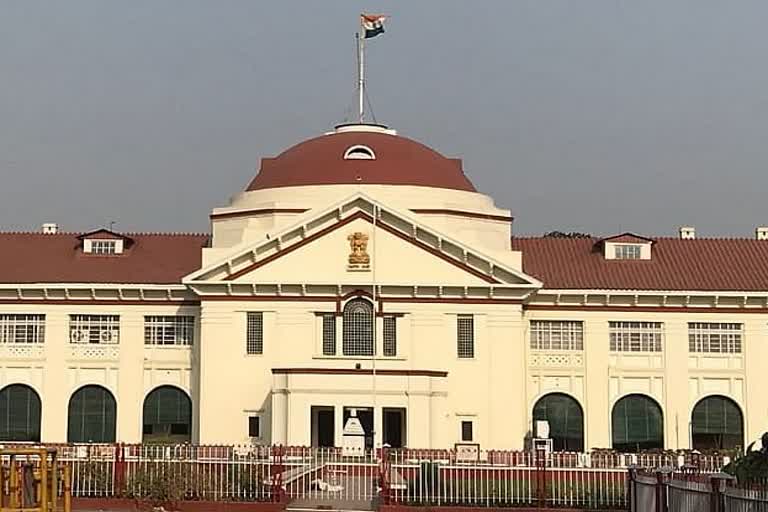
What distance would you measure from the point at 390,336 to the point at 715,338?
12.2m

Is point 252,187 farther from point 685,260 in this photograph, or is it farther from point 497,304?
point 685,260

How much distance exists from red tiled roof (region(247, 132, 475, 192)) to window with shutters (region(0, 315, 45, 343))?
975 centimetres

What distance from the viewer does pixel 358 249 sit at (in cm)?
4938

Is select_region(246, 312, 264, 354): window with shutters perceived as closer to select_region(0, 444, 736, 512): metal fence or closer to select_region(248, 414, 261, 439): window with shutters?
select_region(248, 414, 261, 439): window with shutters

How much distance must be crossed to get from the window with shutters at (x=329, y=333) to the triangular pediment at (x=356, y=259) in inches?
50.5

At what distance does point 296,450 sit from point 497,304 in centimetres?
1752

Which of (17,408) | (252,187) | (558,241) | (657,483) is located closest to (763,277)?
(558,241)

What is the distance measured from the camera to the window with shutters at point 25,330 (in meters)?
51.8

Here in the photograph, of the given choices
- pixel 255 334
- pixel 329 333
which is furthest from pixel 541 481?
pixel 255 334

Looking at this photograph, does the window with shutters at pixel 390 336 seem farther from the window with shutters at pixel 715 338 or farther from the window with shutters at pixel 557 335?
the window with shutters at pixel 715 338

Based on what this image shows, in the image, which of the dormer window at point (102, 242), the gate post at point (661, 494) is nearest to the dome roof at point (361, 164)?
the dormer window at point (102, 242)

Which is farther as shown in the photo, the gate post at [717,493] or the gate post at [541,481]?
the gate post at [541,481]

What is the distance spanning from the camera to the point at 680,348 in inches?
2036

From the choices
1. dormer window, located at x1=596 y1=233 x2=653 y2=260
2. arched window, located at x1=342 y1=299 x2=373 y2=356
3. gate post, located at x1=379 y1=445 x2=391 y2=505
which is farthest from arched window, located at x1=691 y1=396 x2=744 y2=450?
gate post, located at x1=379 y1=445 x2=391 y2=505
